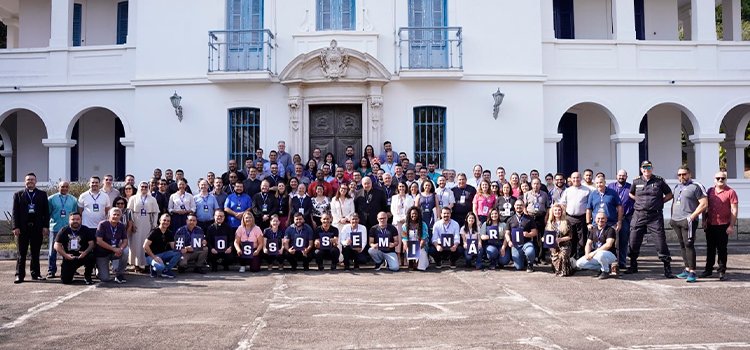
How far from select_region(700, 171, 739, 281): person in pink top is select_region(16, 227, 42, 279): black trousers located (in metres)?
11.4

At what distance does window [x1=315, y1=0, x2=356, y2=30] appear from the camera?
17094 millimetres

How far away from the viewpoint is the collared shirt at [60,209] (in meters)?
11.9

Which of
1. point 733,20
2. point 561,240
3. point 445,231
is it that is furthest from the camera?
point 733,20

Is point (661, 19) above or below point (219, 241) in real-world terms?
above

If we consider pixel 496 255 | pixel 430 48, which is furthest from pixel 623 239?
Result: pixel 430 48

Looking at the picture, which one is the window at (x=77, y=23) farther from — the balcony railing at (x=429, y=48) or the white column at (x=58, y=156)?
the balcony railing at (x=429, y=48)

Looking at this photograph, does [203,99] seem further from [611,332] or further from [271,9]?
A: [611,332]

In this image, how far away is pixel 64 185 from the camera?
11531 millimetres

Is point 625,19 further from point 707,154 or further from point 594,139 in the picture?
point 707,154

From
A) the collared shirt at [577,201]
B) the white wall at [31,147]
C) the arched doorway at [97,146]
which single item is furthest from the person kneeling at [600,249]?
the white wall at [31,147]

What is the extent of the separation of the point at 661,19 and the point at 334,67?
408 inches

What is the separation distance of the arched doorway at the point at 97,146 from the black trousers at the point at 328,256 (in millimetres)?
10363

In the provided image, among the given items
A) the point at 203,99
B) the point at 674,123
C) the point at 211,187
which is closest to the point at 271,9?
the point at 203,99

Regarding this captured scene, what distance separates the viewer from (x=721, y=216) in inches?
425
